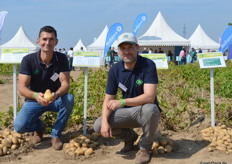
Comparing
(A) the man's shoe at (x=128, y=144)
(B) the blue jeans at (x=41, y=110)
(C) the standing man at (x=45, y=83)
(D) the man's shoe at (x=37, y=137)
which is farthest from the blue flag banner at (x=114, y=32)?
(A) the man's shoe at (x=128, y=144)

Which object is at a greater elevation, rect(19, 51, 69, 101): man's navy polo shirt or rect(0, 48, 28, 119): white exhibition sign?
rect(0, 48, 28, 119): white exhibition sign

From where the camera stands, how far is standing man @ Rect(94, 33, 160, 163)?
3418 millimetres

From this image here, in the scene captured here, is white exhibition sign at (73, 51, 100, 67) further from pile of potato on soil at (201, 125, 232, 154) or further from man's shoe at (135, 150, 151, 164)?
pile of potato on soil at (201, 125, 232, 154)

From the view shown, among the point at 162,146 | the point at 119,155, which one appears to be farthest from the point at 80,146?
the point at 162,146

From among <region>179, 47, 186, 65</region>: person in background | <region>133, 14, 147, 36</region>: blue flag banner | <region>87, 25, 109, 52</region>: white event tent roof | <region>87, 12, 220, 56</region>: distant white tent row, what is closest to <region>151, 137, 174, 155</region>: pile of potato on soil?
<region>133, 14, 147, 36</region>: blue flag banner

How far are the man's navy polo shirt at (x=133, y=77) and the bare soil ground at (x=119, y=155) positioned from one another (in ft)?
2.42

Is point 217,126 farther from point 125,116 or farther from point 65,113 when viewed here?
point 65,113

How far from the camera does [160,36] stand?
2405 cm

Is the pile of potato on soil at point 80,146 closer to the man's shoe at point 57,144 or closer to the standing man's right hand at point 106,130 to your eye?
the man's shoe at point 57,144

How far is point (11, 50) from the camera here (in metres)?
4.72

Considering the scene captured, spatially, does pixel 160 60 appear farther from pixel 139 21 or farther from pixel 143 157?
pixel 139 21

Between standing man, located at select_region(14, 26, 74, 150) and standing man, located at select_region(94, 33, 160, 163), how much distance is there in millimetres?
597

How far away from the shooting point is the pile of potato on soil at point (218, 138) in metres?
3.77

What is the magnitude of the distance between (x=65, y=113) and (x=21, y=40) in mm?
24353
